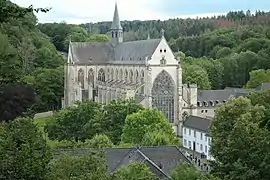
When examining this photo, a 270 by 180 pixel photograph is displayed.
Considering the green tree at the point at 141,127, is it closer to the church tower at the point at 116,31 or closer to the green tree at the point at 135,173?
the green tree at the point at 135,173

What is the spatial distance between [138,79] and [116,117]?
1396 cm

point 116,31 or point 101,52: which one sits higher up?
point 116,31

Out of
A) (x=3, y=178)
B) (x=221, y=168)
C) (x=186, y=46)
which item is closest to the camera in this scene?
(x=3, y=178)

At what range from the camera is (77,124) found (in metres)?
46.4

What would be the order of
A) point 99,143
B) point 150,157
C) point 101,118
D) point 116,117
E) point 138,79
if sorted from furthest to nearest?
point 138,79
point 116,117
point 101,118
point 99,143
point 150,157

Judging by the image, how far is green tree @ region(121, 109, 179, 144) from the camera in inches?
1670

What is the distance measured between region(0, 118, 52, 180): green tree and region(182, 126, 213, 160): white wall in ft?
93.6

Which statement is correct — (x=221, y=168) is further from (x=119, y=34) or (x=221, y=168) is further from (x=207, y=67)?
(x=207, y=67)

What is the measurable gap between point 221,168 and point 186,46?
91.2 m

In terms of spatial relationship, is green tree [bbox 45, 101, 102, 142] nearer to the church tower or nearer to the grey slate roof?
the grey slate roof

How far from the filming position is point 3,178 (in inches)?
722

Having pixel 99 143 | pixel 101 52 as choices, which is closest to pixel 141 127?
pixel 99 143

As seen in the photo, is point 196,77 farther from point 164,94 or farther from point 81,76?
point 164,94

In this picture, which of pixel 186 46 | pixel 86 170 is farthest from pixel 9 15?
pixel 186 46
